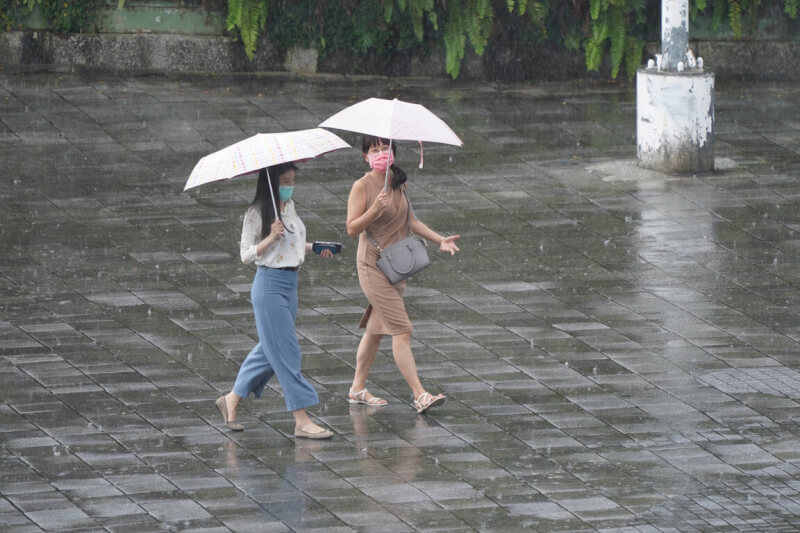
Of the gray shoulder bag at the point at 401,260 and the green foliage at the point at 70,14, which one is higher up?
the green foliage at the point at 70,14

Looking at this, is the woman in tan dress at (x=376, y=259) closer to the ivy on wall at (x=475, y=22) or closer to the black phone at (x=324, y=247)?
the black phone at (x=324, y=247)

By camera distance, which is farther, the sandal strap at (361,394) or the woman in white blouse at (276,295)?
the sandal strap at (361,394)

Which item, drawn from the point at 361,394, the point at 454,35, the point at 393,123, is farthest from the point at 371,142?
the point at 454,35

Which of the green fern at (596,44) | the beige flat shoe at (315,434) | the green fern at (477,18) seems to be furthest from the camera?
the green fern at (477,18)

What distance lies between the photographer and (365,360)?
9.06 m

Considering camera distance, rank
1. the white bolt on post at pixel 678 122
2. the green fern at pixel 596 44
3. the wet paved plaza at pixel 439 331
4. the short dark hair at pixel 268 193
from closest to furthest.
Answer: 1. the wet paved plaza at pixel 439 331
2. the short dark hair at pixel 268 193
3. the white bolt on post at pixel 678 122
4. the green fern at pixel 596 44

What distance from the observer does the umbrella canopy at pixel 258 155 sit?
826 cm

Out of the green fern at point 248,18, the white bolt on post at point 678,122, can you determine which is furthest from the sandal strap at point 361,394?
the green fern at point 248,18

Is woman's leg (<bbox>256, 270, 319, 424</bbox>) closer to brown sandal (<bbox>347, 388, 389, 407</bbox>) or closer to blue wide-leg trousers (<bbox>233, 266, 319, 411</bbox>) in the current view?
blue wide-leg trousers (<bbox>233, 266, 319, 411</bbox>)

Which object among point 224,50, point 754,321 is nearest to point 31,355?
point 754,321

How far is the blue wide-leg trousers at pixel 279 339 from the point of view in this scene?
8516 mm

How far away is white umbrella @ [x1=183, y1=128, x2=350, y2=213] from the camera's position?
27.1ft

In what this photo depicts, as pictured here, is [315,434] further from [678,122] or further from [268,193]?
[678,122]

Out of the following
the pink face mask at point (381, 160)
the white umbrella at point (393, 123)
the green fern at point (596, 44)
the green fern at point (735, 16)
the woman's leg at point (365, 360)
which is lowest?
the woman's leg at point (365, 360)
